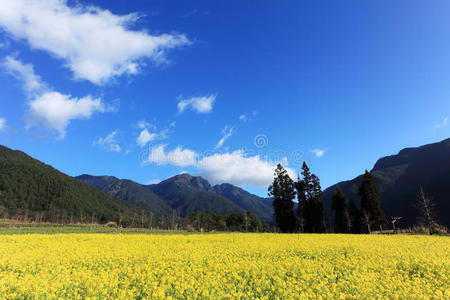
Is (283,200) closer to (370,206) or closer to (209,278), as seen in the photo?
(370,206)

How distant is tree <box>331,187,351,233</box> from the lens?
57375 millimetres

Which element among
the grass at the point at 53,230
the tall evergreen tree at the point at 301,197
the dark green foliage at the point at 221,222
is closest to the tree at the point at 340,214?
the tall evergreen tree at the point at 301,197

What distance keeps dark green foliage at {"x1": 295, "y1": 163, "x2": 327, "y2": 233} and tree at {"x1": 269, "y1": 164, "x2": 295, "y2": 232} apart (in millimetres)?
2206

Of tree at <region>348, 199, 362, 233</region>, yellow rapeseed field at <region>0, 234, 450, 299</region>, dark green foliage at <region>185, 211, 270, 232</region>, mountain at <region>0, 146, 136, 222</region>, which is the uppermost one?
mountain at <region>0, 146, 136, 222</region>

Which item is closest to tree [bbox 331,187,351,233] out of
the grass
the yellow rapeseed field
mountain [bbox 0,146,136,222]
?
the grass

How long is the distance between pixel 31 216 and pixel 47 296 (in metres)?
152

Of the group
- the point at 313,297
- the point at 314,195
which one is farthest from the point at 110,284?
the point at 314,195

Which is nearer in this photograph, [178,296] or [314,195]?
[178,296]

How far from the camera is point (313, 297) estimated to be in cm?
777

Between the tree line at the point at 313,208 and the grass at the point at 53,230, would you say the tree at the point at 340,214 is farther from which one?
the grass at the point at 53,230

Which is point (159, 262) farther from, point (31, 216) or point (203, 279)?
point (31, 216)

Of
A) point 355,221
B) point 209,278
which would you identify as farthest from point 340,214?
point 209,278

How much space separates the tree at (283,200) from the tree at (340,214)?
13386 millimetres

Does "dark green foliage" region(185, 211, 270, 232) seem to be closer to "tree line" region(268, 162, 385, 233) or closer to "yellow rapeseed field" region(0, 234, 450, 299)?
"tree line" region(268, 162, 385, 233)
